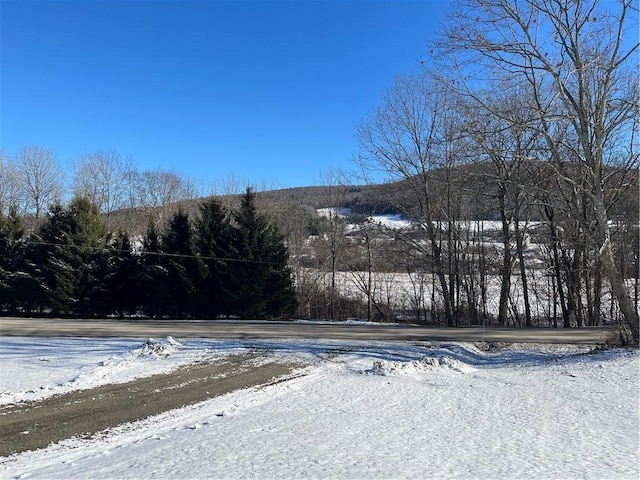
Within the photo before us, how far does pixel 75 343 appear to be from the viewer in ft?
44.0

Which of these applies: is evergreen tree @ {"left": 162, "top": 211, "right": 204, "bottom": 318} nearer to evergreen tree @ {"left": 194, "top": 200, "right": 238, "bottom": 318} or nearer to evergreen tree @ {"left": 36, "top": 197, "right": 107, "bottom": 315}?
evergreen tree @ {"left": 194, "top": 200, "right": 238, "bottom": 318}

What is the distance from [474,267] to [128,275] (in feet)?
65.3

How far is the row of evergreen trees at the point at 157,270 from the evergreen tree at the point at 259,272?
2.1 inches

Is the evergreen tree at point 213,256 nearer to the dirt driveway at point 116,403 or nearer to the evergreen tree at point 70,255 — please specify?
the evergreen tree at point 70,255

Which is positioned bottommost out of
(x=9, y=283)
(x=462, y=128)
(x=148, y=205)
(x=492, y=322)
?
(x=492, y=322)

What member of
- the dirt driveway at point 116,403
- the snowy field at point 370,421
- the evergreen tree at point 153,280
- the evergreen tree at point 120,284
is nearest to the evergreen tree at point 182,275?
the evergreen tree at point 153,280

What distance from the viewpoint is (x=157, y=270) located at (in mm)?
25328

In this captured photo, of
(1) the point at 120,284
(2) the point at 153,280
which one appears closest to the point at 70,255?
(1) the point at 120,284

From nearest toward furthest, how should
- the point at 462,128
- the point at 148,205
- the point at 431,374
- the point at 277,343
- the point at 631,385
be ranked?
the point at 631,385 < the point at 431,374 < the point at 462,128 < the point at 277,343 < the point at 148,205

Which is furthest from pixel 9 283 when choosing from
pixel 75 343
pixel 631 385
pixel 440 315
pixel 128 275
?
pixel 631 385

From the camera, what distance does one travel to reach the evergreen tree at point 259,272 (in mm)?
24750

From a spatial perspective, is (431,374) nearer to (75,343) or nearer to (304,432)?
(304,432)

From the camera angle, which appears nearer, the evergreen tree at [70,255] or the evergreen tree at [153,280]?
the evergreen tree at [153,280]

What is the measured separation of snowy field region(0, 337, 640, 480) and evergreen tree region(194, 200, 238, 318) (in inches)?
515
